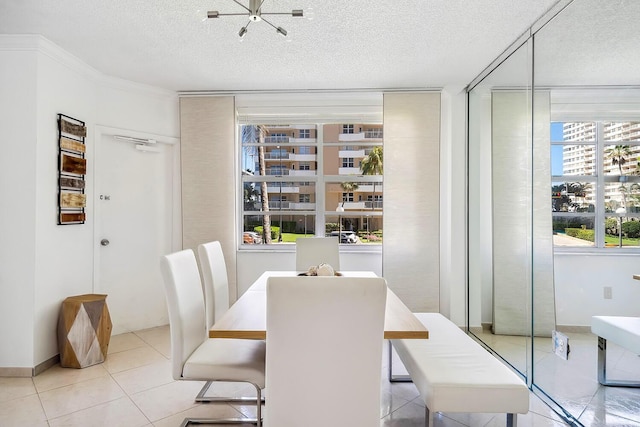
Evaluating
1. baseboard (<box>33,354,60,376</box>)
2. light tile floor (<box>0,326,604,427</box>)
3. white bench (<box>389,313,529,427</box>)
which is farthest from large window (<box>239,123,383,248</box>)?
white bench (<box>389,313,529,427</box>)

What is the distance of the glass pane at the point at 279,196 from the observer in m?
4.50

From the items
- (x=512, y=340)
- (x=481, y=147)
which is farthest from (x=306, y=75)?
(x=512, y=340)

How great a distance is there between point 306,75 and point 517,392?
10.2 feet

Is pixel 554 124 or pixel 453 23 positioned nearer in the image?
pixel 554 124

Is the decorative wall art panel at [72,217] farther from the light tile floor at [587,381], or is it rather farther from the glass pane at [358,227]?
the light tile floor at [587,381]

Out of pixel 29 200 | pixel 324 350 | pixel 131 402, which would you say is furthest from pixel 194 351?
pixel 29 200

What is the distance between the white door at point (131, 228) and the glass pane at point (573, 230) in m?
3.67

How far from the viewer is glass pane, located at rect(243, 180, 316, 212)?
4504mm

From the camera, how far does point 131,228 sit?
3977mm

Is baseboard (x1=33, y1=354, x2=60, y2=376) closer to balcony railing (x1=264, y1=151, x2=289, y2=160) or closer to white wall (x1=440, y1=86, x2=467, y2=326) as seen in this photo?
balcony railing (x1=264, y1=151, x2=289, y2=160)

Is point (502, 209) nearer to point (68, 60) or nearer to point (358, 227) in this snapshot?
point (358, 227)

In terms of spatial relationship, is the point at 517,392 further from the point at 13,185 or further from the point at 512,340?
the point at 13,185

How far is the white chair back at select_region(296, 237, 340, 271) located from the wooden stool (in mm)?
1719

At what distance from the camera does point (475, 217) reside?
12.2 feet
